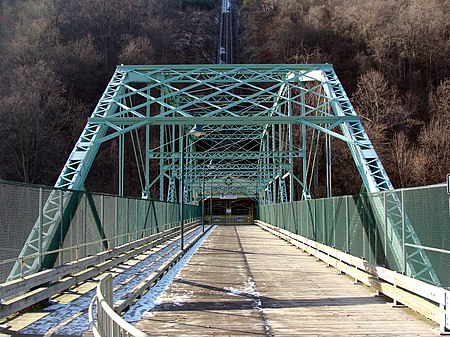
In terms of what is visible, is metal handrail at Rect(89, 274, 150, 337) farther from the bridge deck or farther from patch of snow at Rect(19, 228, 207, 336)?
the bridge deck

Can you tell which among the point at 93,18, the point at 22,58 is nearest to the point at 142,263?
the point at 22,58

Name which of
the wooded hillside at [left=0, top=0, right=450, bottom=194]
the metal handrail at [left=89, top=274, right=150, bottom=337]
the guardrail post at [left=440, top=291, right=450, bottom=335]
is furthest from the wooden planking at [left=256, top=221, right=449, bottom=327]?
the wooded hillside at [left=0, top=0, right=450, bottom=194]

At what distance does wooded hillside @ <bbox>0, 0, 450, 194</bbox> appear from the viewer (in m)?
52.7

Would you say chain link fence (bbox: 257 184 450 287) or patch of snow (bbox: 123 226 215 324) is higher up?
chain link fence (bbox: 257 184 450 287)

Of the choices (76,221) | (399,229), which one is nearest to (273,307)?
(399,229)

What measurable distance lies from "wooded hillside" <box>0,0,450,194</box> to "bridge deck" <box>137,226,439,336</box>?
34.3m

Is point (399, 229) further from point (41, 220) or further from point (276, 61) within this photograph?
point (276, 61)

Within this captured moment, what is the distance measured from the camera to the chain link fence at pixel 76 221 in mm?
9117

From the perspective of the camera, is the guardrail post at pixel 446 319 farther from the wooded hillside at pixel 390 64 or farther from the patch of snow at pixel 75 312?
the wooded hillside at pixel 390 64

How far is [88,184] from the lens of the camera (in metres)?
61.0

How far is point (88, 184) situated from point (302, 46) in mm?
33286

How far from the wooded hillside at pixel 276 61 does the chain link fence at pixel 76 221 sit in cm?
3100

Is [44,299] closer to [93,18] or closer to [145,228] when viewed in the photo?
[145,228]

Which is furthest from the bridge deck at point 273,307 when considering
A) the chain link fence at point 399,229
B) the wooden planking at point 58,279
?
the wooden planking at point 58,279
